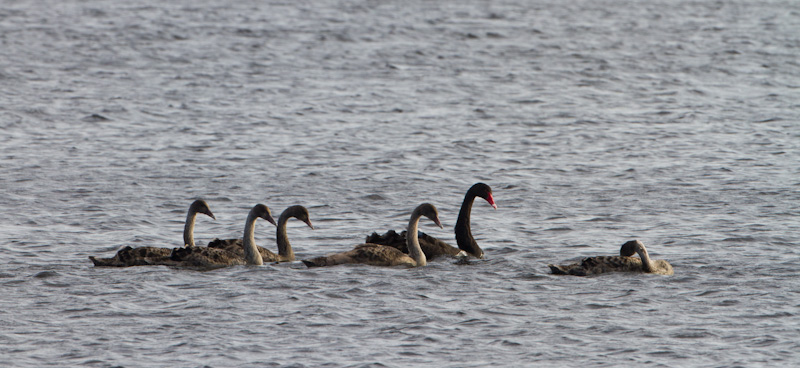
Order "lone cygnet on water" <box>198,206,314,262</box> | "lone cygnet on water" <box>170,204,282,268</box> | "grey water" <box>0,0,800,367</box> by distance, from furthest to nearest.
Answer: "lone cygnet on water" <box>198,206,314,262</box>
"lone cygnet on water" <box>170,204,282,268</box>
"grey water" <box>0,0,800,367</box>

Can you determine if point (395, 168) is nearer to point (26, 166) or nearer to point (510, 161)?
point (510, 161)

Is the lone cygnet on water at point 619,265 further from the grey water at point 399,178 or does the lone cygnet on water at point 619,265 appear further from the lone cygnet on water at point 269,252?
the lone cygnet on water at point 269,252

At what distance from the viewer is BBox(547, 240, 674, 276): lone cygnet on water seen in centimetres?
1487

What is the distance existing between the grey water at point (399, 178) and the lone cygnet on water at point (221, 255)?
0.17 meters

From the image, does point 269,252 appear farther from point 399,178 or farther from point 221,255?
point 399,178

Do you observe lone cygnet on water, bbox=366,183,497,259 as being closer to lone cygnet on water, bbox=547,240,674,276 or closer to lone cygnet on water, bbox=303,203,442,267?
lone cygnet on water, bbox=303,203,442,267

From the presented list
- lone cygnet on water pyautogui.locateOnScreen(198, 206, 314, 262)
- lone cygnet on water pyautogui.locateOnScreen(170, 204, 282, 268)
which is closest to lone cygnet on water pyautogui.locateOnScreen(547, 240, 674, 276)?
lone cygnet on water pyautogui.locateOnScreen(198, 206, 314, 262)

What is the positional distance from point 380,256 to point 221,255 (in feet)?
6.50

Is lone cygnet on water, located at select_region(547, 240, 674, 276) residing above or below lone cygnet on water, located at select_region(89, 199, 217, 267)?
below

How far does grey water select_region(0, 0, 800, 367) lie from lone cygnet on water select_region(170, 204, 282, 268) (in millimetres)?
171

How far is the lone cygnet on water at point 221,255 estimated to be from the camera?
1492cm

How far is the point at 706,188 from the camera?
21.4 metres

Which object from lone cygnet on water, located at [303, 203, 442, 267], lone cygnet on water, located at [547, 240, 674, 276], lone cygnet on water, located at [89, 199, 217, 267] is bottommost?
lone cygnet on water, located at [547, 240, 674, 276]

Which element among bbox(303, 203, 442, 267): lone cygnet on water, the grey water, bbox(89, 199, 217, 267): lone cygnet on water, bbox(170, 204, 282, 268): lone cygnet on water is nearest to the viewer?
the grey water
